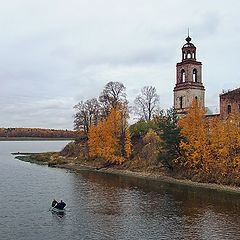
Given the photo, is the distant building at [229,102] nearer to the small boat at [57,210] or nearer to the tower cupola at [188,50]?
the tower cupola at [188,50]

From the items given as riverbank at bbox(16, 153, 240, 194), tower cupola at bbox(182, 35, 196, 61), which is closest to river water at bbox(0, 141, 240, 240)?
riverbank at bbox(16, 153, 240, 194)

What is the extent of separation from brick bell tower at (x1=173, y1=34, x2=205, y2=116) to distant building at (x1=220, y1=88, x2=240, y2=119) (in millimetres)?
5358

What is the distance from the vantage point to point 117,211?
115 ft

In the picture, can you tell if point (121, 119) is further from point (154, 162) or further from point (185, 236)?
point (185, 236)

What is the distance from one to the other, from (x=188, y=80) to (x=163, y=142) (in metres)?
15.1

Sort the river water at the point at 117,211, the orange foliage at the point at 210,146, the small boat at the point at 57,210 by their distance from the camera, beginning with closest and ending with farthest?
the river water at the point at 117,211 → the small boat at the point at 57,210 → the orange foliage at the point at 210,146

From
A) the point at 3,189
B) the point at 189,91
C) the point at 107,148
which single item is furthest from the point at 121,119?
the point at 3,189

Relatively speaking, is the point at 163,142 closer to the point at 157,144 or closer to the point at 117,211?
the point at 157,144

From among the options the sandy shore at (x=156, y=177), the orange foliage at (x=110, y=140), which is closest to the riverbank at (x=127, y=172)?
the sandy shore at (x=156, y=177)

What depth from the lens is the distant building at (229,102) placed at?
201 feet

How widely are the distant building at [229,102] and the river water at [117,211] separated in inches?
692

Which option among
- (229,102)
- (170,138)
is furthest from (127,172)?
(229,102)

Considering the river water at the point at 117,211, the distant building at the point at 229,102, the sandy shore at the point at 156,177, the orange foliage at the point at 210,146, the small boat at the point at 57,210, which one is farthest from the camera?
the distant building at the point at 229,102

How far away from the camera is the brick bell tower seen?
67.7m
